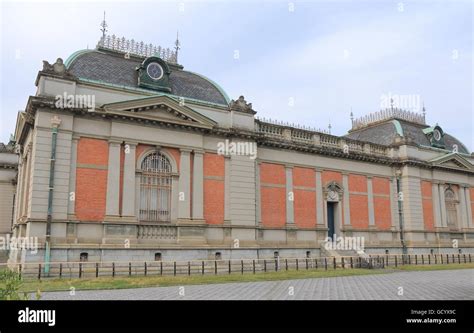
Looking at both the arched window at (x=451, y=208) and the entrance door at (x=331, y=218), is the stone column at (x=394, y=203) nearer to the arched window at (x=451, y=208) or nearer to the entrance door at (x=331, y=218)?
the entrance door at (x=331, y=218)

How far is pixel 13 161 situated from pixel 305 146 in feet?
83.1

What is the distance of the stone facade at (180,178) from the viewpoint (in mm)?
22078

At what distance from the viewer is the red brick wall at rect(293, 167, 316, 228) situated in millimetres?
30797

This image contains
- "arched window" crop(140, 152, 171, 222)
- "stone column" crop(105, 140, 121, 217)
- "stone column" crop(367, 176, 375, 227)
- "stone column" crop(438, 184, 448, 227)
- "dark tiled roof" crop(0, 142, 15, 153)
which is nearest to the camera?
"stone column" crop(105, 140, 121, 217)

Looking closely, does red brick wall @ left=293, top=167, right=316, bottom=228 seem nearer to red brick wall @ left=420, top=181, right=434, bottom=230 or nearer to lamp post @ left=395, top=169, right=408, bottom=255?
lamp post @ left=395, top=169, right=408, bottom=255

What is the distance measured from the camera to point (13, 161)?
123ft

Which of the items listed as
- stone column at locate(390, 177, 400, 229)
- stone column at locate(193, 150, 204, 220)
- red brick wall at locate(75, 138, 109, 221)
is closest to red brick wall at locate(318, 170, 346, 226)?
stone column at locate(390, 177, 400, 229)

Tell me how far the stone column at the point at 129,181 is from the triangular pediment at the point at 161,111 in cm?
183

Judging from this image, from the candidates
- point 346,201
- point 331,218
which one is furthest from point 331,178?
Result: point 331,218

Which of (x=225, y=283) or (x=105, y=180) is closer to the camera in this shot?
(x=225, y=283)

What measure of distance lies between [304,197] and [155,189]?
11.8 metres

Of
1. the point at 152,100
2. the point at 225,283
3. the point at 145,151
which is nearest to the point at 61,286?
the point at 225,283

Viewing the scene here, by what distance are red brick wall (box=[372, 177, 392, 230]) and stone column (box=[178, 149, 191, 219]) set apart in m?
17.5
